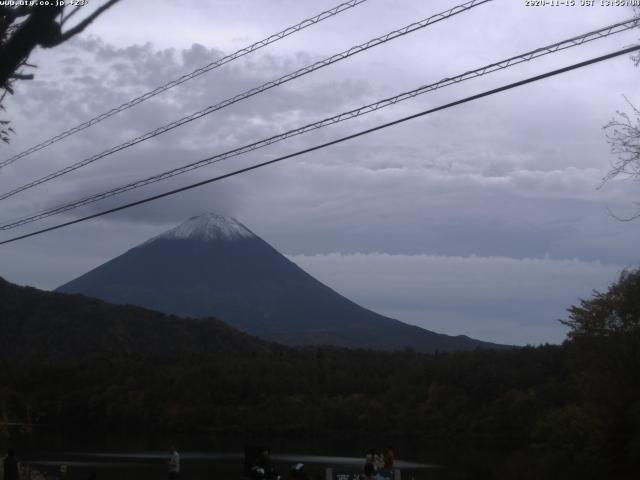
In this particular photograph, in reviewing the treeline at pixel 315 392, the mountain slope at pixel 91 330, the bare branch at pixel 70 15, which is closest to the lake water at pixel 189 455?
the treeline at pixel 315 392

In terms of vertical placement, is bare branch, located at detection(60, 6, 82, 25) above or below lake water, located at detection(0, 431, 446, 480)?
above

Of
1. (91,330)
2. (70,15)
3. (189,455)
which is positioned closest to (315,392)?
(189,455)

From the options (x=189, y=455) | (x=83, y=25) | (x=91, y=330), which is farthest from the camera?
(x=91, y=330)

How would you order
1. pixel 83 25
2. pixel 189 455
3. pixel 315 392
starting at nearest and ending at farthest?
1. pixel 83 25
2. pixel 189 455
3. pixel 315 392

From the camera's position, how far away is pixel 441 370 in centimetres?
7919

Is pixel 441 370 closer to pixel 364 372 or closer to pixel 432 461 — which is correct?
pixel 364 372

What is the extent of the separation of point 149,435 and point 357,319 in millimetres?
126878

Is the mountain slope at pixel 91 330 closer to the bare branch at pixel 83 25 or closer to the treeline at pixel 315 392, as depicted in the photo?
the treeline at pixel 315 392

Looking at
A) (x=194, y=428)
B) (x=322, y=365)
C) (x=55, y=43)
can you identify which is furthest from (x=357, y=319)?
(x=55, y=43)

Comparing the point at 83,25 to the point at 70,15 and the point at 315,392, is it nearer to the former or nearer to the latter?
the point at 70,15

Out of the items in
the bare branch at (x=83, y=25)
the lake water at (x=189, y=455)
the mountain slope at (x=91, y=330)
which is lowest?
the lake water at (x=189, y=455)

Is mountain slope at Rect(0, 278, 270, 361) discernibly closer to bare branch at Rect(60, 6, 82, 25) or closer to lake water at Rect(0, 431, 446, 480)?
lake water at Rect(0, 431, 446, 480)

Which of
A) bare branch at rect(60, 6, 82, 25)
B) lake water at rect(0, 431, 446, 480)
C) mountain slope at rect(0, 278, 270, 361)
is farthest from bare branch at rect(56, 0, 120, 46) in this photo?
mountain slope at rect(0, 278, 270, 361)

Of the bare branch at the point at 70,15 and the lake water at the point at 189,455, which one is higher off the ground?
the bare branch at the point at 70,15
